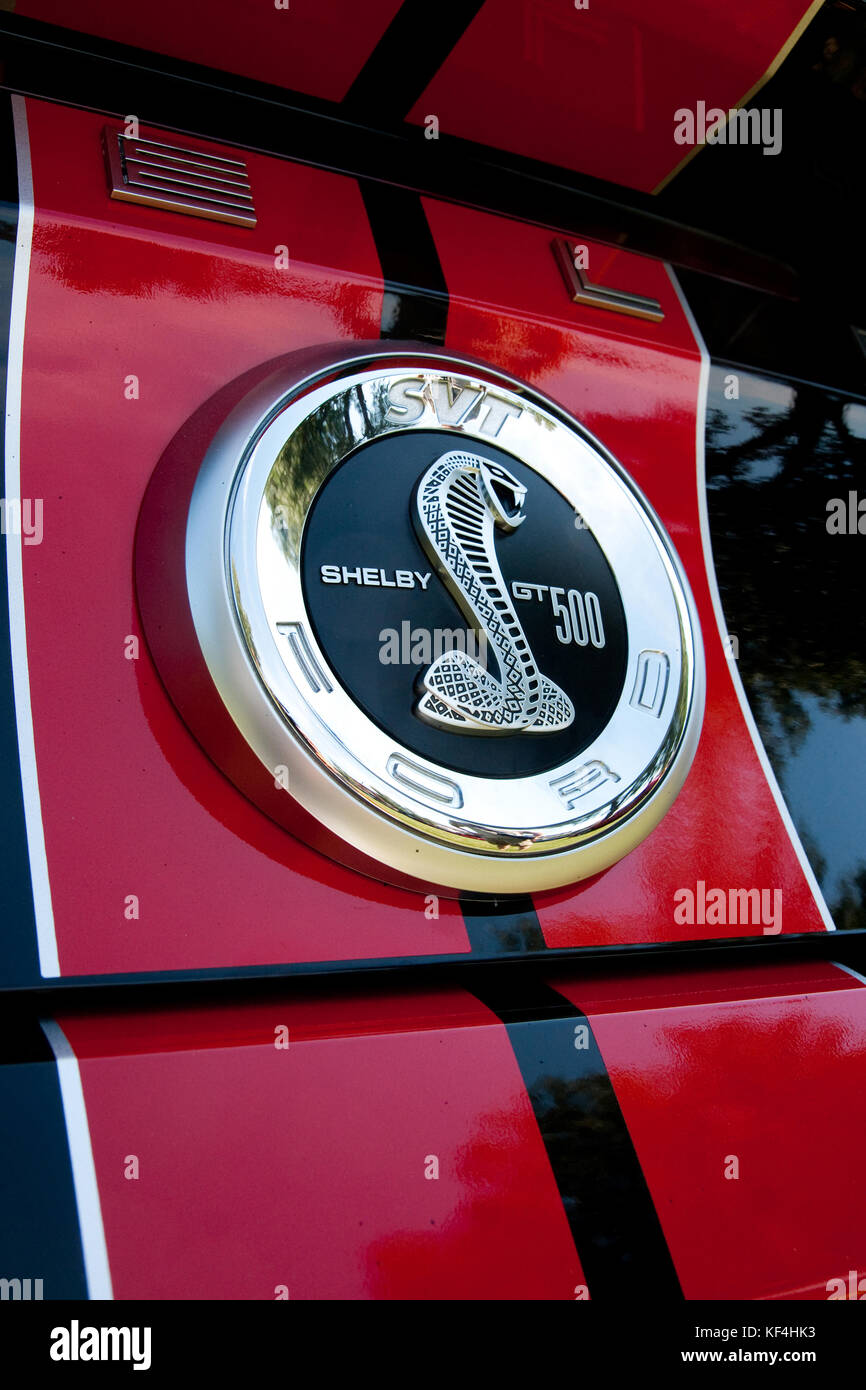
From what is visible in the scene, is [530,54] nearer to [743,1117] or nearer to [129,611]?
[129,611]

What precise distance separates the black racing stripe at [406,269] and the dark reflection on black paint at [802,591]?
1.25 ft

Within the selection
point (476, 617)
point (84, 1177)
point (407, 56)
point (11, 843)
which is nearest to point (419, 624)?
point (476, 617)

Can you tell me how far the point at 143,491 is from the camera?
91 cm

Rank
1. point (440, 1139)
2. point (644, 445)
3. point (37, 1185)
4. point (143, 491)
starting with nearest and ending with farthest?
1. point (37, 1185)
2. point (440, 1139)
3. point (143, 491)
4. point (644, 445)

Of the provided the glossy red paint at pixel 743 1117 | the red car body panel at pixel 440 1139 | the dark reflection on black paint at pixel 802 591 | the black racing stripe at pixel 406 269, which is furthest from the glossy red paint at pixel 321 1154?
the black racing stripe at pixel 406 269

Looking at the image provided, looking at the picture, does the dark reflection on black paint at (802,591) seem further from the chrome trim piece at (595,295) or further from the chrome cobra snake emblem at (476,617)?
the chrome cobra snake emblem at (476,617)

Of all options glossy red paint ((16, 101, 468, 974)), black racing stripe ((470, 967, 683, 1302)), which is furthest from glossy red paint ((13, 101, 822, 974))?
black racing stripe ((470, 967, 683, 1302))

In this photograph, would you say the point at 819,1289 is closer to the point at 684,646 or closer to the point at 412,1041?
the point at 412,1041

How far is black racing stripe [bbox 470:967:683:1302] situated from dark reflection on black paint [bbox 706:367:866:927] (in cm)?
38

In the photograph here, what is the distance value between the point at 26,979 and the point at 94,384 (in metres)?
0.51

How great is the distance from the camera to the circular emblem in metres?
0.84

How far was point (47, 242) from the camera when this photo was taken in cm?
93

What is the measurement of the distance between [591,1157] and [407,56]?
3.68 ft

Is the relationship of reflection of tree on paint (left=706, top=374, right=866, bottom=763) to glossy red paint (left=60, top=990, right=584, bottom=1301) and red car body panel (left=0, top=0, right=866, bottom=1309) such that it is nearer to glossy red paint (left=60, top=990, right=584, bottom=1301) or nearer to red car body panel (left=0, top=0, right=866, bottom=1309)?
red car body panel (left=0, top=0, right=866, bottom=1309)
